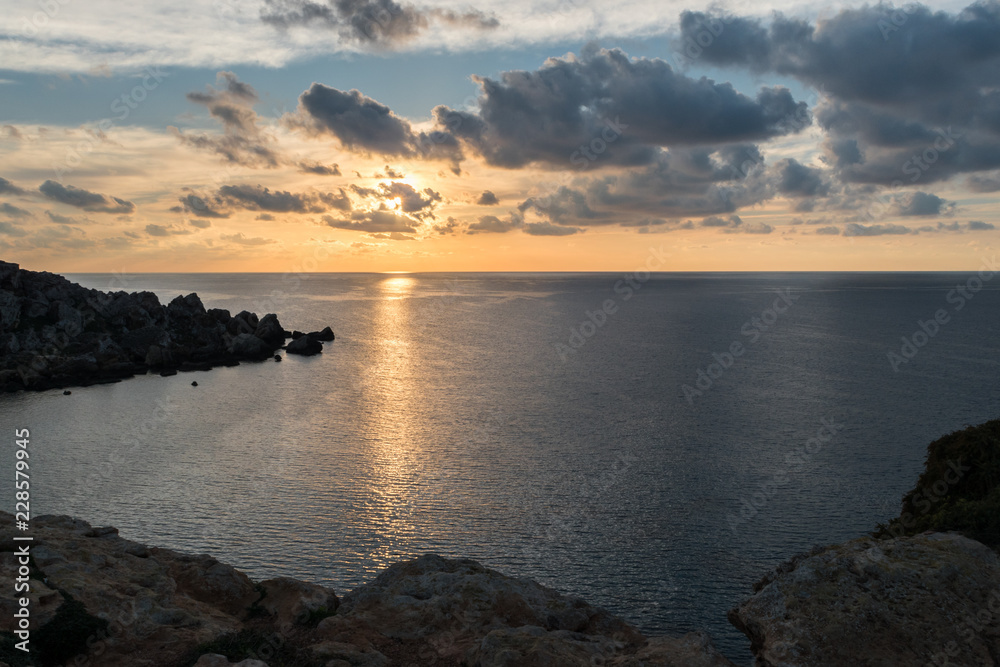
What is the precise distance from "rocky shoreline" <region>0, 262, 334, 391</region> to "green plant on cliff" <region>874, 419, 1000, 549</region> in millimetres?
110401

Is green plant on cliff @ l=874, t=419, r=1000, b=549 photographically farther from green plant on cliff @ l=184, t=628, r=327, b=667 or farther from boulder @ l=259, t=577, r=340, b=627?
boulder @ l=259, t=577, r=340, b=627

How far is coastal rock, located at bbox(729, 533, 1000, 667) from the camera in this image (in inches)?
727

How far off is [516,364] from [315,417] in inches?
1762

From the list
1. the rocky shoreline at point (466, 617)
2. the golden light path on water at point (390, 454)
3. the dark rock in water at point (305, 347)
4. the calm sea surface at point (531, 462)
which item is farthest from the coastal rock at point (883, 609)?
the dark rock in water at point (305, 347)

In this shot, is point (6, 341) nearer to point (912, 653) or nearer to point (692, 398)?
point (692, 398)

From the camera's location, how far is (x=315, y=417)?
7925cm

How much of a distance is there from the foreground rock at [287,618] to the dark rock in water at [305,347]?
100255mm

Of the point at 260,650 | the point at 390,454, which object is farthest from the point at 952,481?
the point at 390,454

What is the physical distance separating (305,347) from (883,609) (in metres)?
123

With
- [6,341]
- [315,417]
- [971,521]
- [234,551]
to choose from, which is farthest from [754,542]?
[6,341]

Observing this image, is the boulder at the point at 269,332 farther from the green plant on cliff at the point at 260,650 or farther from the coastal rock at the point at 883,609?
the coastal rock at the point at 883,609

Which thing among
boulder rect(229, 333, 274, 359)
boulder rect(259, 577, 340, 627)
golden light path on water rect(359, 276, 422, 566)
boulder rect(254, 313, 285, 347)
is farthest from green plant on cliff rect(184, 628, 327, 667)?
boulder rect(254, 313, 285, 347)

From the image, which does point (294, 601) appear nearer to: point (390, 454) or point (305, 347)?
point (390, 454)

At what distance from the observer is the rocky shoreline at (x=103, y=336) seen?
10025cm
